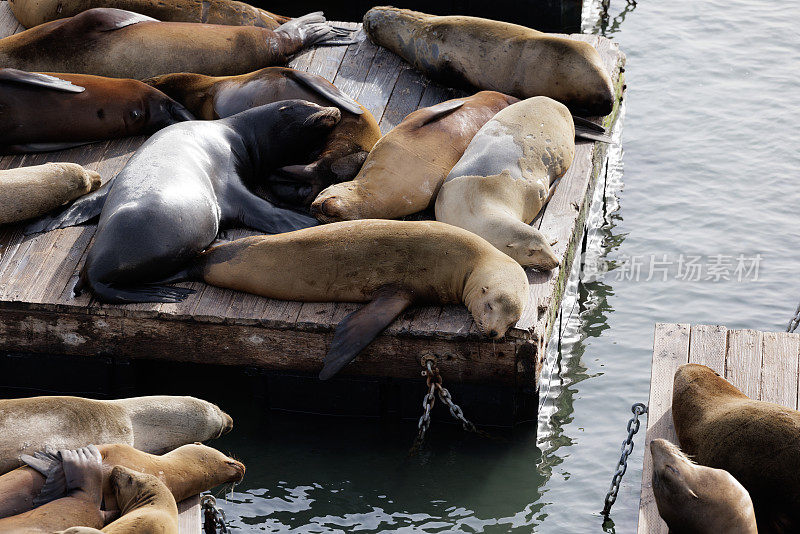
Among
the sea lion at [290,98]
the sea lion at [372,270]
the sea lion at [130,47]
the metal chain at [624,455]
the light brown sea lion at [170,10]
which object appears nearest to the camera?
the metal chain at [624,455]

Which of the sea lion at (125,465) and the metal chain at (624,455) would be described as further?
the metal chain at (624,455)

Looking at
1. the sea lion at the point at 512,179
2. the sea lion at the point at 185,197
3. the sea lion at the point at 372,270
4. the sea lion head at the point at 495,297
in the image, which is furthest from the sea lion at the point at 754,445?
the sea lion at the point at 185,197

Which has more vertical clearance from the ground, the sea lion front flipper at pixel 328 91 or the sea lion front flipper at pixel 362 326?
the sea lion front flipper at pixel 328 91

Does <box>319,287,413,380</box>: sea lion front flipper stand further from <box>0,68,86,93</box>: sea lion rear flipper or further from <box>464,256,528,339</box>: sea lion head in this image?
<box>0,68,86,93</box>: sea lion rear flipper

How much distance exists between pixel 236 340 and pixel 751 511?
9.23ft

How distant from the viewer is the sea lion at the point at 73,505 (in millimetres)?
3852

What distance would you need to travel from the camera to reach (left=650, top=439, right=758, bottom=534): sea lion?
12.1 ft

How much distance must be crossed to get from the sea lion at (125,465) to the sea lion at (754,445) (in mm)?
1902

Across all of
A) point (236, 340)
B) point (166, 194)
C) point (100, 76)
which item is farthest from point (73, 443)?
point (100, 76)

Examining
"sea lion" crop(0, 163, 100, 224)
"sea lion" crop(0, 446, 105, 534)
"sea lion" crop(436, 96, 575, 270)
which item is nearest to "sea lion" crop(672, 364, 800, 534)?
"sea lion" crop(436, 96, 575, 270)

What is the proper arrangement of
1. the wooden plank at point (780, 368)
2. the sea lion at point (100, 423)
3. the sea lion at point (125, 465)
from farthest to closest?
1. the wooden plank at point (780, 368)
2. the sea lion at point (100, 423)
3. the sea lion at point (125, 465)

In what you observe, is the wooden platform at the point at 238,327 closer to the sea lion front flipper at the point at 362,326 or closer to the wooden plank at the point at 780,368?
the sea lion front flipper at the point at 362,326

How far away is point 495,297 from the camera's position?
5.17 meters

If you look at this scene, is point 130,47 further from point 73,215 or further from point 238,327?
point 238,327
